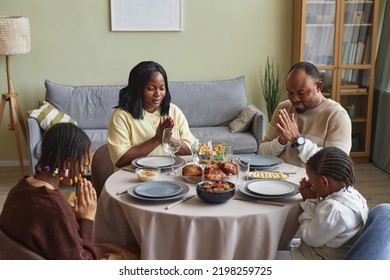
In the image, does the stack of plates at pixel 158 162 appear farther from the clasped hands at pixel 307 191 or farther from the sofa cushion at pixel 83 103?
the sofa cushion at pixel 83 103

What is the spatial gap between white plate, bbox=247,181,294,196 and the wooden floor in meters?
1.89

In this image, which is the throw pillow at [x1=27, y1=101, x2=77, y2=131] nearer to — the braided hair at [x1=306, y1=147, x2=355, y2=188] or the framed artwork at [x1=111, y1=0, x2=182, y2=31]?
the framed artwork at [x1=111, y1=0, x2=182, y2=31]

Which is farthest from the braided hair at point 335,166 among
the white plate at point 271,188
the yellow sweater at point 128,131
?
the yellow sweater at point 128,131

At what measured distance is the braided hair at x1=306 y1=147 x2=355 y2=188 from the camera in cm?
194

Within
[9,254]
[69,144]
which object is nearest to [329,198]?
[69,144]

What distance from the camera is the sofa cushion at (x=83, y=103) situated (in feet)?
15.4

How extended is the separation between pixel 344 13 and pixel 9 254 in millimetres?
3989

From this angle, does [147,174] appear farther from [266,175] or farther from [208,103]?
[208,103]

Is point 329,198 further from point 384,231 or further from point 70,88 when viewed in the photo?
point 70,88

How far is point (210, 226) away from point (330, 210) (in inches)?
17.0

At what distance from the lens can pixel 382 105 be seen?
4.85 meters

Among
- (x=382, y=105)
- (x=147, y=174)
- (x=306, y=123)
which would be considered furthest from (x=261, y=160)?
(x=382, y=105)
